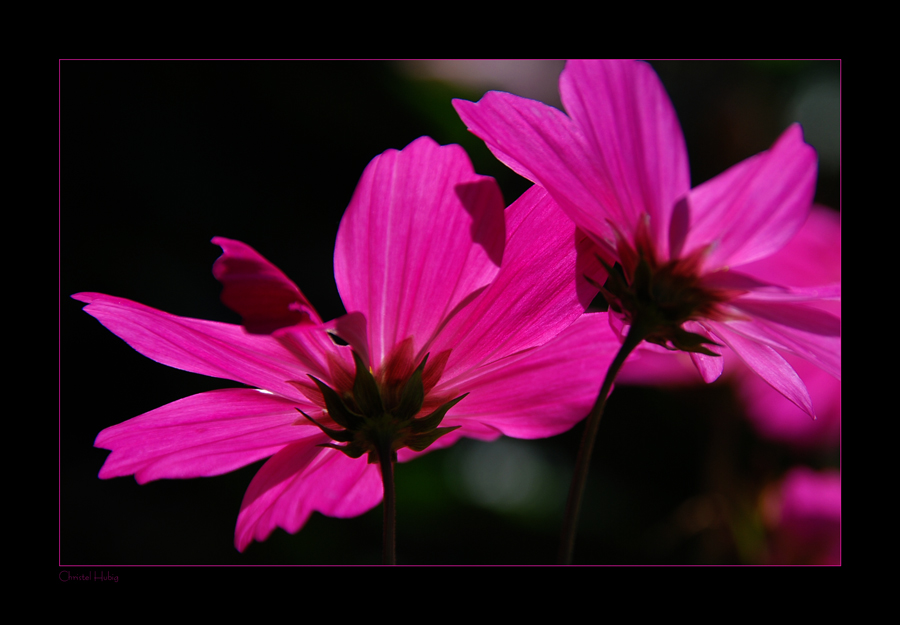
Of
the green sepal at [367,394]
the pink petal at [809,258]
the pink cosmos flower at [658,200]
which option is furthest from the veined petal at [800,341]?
the pink petal at [809,258]

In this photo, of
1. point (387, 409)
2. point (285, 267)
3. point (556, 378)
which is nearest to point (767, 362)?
point (556, 378)

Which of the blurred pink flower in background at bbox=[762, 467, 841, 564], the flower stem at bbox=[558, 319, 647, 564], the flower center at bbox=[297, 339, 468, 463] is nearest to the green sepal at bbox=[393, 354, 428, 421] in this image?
the flower center at bbox=[297, 339, 468, 463]

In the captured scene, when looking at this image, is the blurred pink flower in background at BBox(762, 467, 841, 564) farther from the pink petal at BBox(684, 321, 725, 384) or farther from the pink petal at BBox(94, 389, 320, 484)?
the pink petal at BBox(94, 389, 320, 484)

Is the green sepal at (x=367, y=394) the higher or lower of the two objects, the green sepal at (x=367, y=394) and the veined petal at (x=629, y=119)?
the lower

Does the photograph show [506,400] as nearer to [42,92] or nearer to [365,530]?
[42,92]

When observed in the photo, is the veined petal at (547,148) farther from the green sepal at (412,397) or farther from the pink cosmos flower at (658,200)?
the green sepal at (412,397)

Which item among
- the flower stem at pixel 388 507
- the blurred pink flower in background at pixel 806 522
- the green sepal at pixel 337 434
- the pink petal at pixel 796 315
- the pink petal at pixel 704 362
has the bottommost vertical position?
the blurred pink flower in background at pixel 806 522

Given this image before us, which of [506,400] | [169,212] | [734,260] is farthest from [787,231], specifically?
A: [169,212]

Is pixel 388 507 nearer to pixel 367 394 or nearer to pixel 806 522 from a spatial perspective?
pixel 367 394
